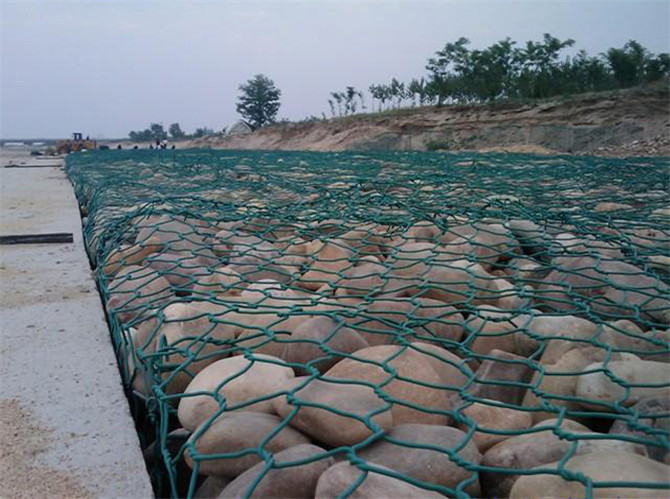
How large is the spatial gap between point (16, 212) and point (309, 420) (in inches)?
107

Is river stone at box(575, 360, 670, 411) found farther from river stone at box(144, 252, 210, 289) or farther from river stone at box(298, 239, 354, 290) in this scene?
river stone at box(144, 252, 210, 289)

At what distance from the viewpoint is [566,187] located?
310cm

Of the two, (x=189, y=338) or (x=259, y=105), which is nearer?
(x=189, y=338)

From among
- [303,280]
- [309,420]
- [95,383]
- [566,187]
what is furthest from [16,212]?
[566,187]

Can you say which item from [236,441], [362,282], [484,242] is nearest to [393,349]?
[236,441]

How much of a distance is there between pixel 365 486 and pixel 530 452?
0.83 ft

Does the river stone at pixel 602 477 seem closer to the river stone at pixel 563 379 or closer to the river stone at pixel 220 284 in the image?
the river stone at pixel 563 379

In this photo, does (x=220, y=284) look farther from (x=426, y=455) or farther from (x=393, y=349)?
(x=426, y=455)

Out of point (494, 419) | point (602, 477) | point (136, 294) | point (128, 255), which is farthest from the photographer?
point (128, 255)

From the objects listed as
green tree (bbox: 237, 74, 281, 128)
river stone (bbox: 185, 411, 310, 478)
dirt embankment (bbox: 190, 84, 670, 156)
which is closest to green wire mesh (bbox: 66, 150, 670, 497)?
river stone (bbox: 185, 411, 310, 478)

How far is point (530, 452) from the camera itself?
77 centimetres

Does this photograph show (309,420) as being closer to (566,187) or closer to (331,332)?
(331,332)

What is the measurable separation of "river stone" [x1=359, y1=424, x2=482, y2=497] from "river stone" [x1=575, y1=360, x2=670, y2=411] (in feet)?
0.77

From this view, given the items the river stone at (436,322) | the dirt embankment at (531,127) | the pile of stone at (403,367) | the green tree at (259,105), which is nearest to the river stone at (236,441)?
the pile of stone at (403,367)
